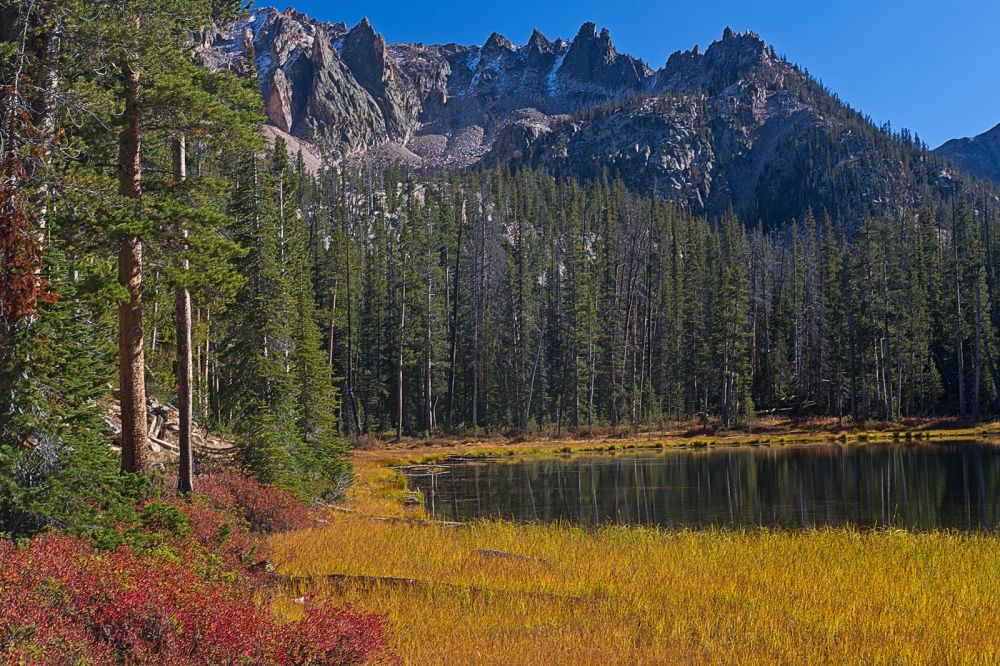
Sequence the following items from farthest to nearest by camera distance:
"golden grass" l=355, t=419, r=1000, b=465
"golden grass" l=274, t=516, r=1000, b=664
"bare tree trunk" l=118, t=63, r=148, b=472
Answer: "golden grass" l=355, t=419, r=1000, b=465, "bare tree trunk" l=118, t=63, r=148, b=472, "golden grass" l=274, t=516, r=1000, b=664

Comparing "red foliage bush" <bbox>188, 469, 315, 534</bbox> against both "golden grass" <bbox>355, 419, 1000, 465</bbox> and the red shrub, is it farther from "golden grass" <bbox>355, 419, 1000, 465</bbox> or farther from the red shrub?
"golden grass" <bbox>355, 419, 1000, 465</bbox>

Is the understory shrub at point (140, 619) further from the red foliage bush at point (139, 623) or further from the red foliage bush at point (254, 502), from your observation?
the red foliage bush at point (254, 502)

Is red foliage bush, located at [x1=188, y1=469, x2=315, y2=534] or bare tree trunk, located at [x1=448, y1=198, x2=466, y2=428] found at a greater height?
bare tree trunk, located at [x1=448, y1=198, x2=466, y2=428]

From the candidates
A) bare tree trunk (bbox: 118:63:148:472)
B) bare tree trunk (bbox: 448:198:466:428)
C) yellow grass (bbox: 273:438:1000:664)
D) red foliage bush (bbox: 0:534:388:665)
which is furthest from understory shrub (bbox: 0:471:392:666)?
bare tree trunk (bbox: 448:198:466:428)

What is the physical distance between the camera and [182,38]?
562 inches

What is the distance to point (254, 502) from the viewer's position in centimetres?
1744

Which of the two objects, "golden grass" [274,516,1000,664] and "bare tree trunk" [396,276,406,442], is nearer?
"golden grass" [274,516,1000,664]

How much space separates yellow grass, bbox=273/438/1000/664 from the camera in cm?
797

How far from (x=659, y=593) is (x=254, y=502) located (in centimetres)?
1036

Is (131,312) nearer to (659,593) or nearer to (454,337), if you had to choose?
(659,593)

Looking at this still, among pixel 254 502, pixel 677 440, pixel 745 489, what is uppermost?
pixel 254 502

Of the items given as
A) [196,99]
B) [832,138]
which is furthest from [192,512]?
[832,138]

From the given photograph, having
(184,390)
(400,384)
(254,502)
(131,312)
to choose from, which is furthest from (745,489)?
(400,384)

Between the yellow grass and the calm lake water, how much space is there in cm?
455
